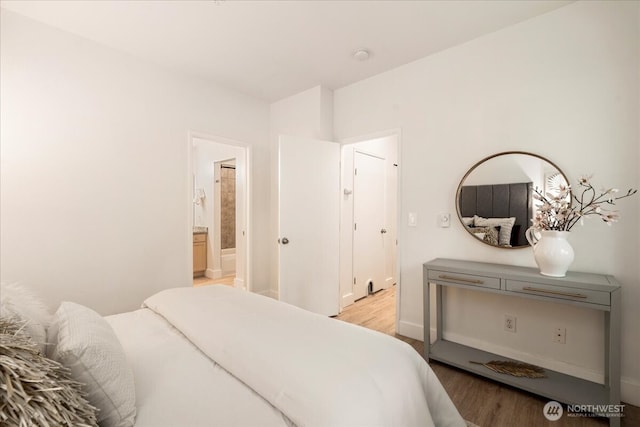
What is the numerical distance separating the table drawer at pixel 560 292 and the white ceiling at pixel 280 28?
1955mm

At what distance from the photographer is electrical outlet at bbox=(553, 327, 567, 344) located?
2.09m

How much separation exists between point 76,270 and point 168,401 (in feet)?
6.87

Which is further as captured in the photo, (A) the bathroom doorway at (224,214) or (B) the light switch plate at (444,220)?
(A) the bathroom doorway at (224,214)

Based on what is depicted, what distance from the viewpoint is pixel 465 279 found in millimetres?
2164

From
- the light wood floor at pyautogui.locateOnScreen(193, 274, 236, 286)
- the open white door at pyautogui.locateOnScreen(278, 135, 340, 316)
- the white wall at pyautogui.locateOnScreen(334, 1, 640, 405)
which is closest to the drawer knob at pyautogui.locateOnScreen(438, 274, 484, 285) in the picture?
the white wall at pyautogui.locateOnScreen(334, 1, 640, 405)

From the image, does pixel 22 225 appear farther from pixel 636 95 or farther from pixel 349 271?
pixel 636 95

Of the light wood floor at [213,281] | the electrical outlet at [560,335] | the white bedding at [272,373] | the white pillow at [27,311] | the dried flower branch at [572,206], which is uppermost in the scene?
the dried flower branch at [572,206]

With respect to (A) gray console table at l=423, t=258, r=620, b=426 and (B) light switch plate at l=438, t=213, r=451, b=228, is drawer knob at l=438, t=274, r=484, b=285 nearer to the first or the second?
(A) gray console table at l=423, t=258, r=620, b=426

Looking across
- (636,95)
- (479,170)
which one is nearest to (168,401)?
(479,170)

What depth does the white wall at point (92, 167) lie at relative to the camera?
2.18 metres

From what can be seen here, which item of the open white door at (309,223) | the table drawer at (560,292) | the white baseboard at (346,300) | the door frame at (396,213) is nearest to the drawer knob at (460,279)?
the table drawer at (560,292)

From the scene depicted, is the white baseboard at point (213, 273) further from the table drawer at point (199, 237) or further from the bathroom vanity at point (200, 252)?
the table drawer at point (199, 237)

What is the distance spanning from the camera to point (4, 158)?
2115 mm

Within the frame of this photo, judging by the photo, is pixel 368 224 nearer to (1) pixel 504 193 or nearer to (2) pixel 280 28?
(1) pixel 504 193
